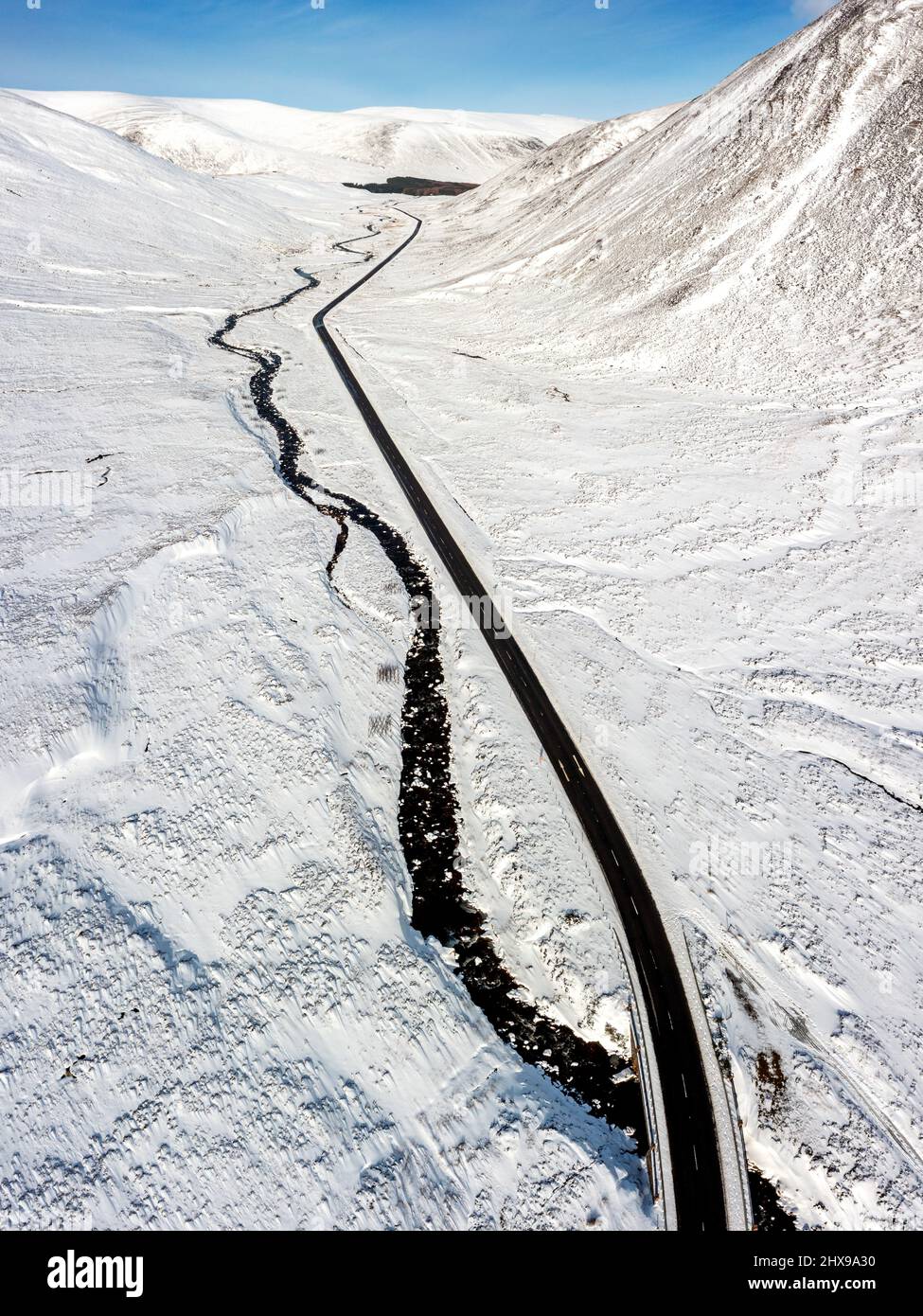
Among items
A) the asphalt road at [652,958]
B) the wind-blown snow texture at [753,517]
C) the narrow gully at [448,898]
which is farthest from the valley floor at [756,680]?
the narrow gully at [448,898]

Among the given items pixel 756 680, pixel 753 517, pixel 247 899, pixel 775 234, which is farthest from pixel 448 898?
pixel 775 234

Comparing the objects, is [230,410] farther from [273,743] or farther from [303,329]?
[273,743]

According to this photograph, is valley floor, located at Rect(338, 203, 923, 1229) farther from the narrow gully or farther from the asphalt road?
the narrow gully

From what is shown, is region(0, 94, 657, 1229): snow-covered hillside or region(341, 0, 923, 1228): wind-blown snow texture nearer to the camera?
region(0, 94, 657, 1229): snow-covered hillside

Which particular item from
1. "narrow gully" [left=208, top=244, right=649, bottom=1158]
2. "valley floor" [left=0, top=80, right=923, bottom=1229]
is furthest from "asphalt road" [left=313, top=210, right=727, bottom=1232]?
"narrow gully" [left=208, top=244, right=649, bottom=1158]

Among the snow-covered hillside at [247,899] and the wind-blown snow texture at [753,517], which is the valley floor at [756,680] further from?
the snow-covered hillside at [247,899]

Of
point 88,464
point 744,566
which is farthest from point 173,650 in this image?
point 744,566
